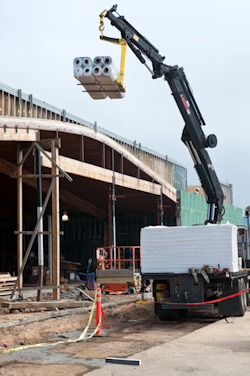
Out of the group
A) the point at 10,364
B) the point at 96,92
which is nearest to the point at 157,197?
the point at 96,92

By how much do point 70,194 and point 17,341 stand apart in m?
19.9

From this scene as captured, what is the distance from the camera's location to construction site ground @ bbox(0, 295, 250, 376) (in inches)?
307

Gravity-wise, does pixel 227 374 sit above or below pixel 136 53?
below

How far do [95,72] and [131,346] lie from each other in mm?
7743

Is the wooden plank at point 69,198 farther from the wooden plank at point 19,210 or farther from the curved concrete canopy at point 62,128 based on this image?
the wooden plank at point 19,210

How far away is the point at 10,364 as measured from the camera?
28.7 feet

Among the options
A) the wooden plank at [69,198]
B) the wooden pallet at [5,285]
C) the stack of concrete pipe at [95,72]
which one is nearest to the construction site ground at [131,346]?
the wooden pallet at [5,285]

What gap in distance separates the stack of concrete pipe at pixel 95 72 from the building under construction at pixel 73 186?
108 inches

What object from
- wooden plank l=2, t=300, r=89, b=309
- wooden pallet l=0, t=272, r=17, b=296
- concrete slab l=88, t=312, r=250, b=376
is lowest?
concrete slab l=88, t=312, r=250, b=376

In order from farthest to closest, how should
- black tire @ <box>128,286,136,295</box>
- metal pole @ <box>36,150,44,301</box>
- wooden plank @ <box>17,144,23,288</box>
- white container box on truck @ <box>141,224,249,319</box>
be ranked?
black tire @ <box>128,286,136,295</box> < wooden plank @ <box>17,144,23,288</box> < metal pole @ <box>36,150,44,301</box> < white container box on truck @ <box>141,224,249,319</box>

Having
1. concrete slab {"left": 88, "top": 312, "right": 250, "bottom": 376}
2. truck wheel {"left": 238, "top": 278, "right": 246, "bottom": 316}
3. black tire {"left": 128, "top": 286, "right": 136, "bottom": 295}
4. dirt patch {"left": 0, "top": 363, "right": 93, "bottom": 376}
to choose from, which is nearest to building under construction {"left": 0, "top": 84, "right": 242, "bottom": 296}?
black tire {"left": 128, "top": 286, "right": 136, "bottom": 295}

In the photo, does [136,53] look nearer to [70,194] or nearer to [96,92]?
[96,92]

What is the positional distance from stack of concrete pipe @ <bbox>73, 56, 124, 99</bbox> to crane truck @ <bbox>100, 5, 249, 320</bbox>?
22.2 inches

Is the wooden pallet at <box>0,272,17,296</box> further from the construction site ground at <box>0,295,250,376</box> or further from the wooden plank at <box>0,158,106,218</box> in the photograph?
the wooden plank at <box>0,158,106,218</box>
